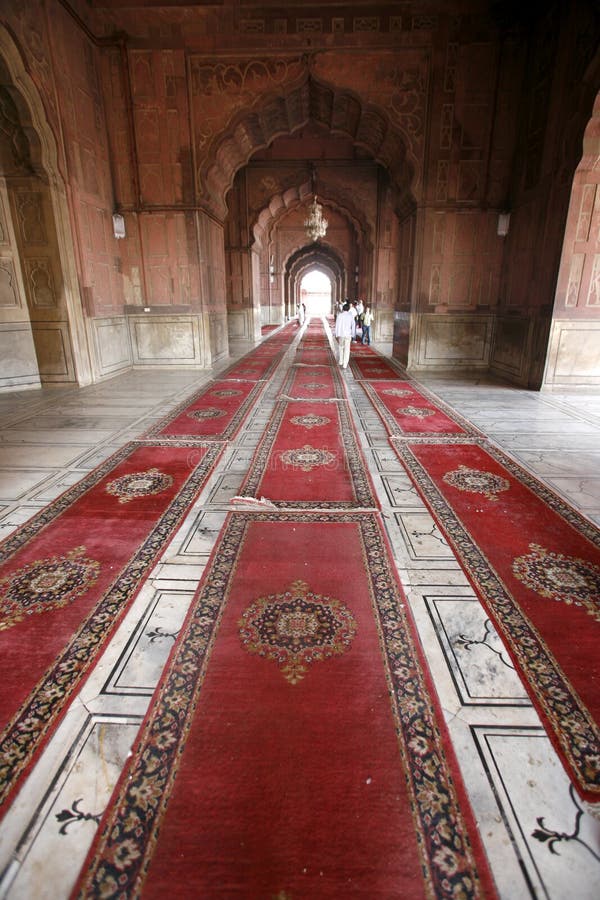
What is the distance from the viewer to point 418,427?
4664 mm

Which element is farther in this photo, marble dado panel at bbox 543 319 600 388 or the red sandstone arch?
the red sandstone arch

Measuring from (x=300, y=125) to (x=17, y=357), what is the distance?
20.9 feet

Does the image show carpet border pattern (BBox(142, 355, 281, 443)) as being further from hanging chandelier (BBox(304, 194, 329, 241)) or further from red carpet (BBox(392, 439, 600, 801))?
hanging chandelier (BBox(304, 194, 329, 241))

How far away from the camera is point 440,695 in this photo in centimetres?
156

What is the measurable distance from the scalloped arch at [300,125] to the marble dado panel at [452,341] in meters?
2.16

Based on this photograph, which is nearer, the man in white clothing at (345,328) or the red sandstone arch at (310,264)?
the man in white clothing at (345,328)

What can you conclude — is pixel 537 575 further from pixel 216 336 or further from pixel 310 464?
pixel 216 336

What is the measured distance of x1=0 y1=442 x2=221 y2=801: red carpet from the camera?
5.00ft

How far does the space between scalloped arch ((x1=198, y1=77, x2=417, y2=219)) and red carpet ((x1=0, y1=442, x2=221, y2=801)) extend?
651 centimetres

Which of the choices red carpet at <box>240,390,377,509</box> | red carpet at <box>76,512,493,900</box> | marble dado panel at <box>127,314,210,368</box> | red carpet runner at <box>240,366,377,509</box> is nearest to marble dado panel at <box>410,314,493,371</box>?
red carpet runner at <box>240,366,377,509</box>

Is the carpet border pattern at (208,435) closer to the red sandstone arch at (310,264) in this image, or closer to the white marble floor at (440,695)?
the white marble floor at (440,695)

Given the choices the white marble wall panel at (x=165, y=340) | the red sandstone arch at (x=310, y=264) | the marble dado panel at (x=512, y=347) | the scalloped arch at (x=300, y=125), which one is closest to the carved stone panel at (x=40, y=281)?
the white marble wall panel at (x=165, y=340)

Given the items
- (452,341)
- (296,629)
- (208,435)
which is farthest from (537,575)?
(452,341)

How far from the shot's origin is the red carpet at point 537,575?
58.8 inches
